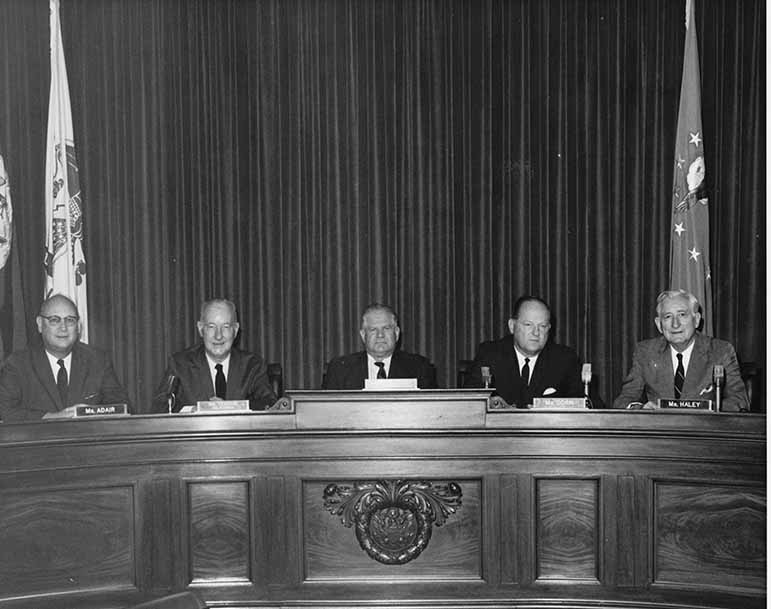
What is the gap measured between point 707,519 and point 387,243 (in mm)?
3271

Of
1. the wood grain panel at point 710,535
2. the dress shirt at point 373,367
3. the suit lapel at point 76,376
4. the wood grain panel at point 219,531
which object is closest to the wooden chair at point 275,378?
the dress shirt at point 373,367

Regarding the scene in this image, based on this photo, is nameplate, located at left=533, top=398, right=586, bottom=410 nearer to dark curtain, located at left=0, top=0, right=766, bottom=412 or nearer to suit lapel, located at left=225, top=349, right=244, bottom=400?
suit lapel, located at left=225, top=349, right=244, bottom=400

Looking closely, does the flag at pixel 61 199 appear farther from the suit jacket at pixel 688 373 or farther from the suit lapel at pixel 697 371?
the suit lapel at pixel 697 371

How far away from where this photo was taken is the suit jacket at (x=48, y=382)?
457cm

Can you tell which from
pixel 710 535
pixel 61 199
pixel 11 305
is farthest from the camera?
pixel 11 305

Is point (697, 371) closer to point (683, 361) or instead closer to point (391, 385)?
point (683, 361)

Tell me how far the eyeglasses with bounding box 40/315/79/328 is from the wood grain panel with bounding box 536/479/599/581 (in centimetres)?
238

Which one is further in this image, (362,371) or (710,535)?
(362,371)

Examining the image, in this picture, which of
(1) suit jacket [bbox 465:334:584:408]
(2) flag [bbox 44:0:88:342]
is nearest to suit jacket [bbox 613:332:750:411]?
(1) suit jacket [bbox 465:334:584:408]

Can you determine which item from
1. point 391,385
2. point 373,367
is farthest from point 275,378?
point 391,385

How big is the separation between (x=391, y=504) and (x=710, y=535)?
3.83ft

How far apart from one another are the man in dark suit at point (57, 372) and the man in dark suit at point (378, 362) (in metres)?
1.10

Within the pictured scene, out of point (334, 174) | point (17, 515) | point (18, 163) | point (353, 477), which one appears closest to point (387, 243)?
point (334, 174)

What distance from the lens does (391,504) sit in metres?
3.70
